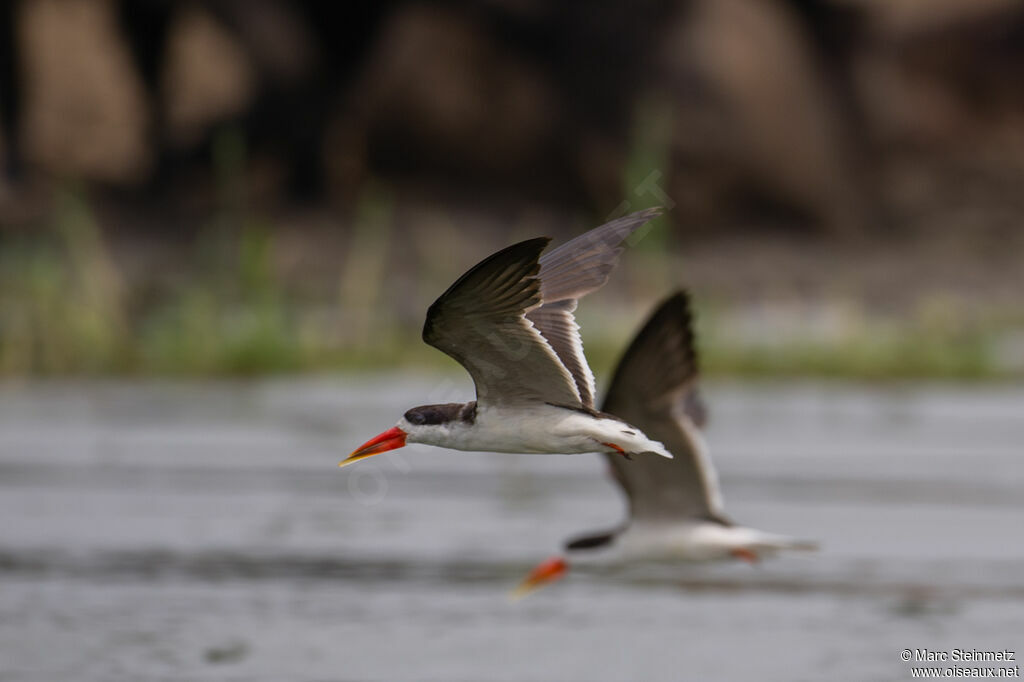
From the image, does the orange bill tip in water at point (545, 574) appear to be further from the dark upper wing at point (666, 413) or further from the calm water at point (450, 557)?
the dark upper wing at point (666, 413)

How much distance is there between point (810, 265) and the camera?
1655 cm

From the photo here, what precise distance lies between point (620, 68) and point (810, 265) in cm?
253

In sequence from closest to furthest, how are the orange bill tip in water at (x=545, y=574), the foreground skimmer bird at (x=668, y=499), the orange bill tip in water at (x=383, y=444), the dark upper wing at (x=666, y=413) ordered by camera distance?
the orange bill tip in water at (x=383, y=444), the dark upper wing at (x=666, y=413), the foreground skimmer bird at (x=668, y=499), the orange bill tip in water at (x=545, y=574)

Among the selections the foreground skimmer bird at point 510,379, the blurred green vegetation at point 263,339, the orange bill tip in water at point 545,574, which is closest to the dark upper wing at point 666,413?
the orange bill tip in water at point 545,574

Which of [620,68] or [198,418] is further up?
[620,68]

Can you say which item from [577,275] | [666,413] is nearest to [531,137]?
[666,413]

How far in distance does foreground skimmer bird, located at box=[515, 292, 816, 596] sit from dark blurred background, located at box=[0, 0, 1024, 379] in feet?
31.3

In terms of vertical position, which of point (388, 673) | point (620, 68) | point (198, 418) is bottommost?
point (388, 673)

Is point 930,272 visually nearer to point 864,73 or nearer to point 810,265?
point 810,265

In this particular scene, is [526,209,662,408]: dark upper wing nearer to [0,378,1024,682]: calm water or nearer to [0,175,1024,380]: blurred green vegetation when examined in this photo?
[0,378,1024,682]: calm water

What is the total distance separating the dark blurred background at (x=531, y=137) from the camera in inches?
652

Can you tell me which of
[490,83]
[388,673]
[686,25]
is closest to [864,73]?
[686,25]

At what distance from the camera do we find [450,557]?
6.52 m

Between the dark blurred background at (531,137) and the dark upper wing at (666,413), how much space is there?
959 cm
